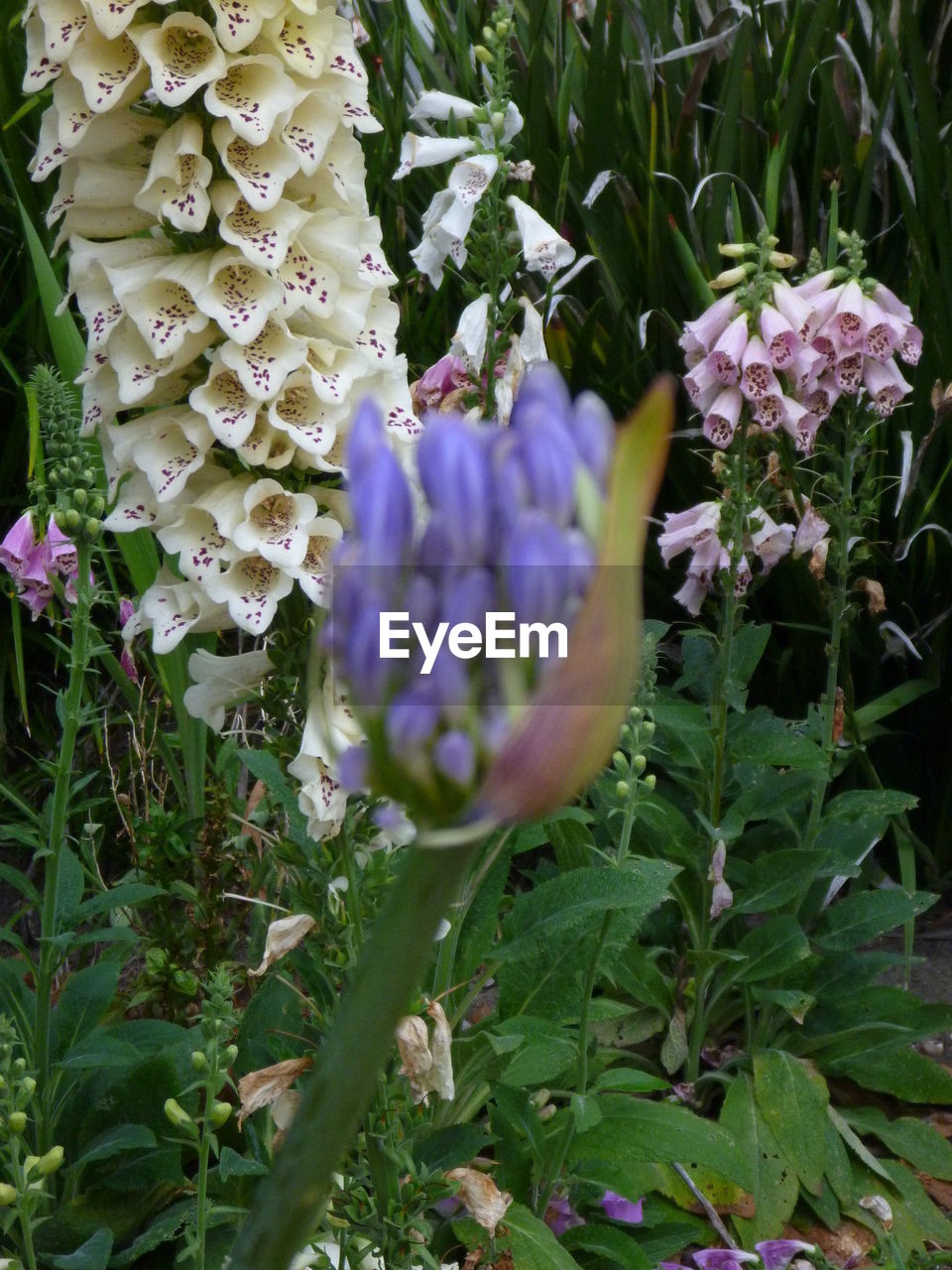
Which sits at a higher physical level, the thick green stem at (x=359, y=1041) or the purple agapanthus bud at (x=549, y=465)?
the purple agapanthus bud at (x=549, y=465)

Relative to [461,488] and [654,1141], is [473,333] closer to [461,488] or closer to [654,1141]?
[654,1141]

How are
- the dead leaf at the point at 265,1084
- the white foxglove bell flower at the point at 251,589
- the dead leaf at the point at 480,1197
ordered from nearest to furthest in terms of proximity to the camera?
the white foxglove bell flower at the point at 251,589
the dead leaf at the point at 265,1084
the dead leaf at the point at 480,1197

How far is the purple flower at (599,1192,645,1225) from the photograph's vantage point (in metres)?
1.88

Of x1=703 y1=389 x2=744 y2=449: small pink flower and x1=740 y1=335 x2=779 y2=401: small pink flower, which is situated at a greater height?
x1=740 y1=335 x2=779 y2=401: small pink flower

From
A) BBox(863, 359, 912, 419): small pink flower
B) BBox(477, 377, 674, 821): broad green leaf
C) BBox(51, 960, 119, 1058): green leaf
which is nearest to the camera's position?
BBox(477, 377, 674, 821): broad green leaf

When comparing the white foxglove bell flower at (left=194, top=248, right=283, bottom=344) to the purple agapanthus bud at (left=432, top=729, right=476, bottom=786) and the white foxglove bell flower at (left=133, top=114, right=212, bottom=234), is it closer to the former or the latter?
the white foxglove bell flower at (left=133, top=114, right=212, bottom=234)

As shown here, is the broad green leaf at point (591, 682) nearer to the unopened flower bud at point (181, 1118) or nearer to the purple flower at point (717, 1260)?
the unopened flower bud at point (181, 1118)

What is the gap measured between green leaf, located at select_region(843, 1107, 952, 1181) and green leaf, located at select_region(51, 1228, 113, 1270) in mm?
1464

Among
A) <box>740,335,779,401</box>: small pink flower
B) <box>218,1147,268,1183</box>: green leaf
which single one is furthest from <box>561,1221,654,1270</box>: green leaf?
<box>740,335,779,401</box>: small pink flower

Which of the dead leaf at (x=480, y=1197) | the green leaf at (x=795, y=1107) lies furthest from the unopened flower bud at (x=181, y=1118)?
the green leaf at (x=795, y=1107)

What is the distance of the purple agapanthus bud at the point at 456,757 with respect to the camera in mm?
251

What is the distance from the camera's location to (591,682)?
24 cm

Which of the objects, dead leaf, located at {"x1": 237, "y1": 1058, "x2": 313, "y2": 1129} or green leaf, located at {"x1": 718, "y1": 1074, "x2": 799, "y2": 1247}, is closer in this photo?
dead leaf, located at {"x1": 237, "y1": 1058, "x2": 313, "y2": 1129}

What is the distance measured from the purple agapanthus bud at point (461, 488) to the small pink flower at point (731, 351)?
2000 mm
